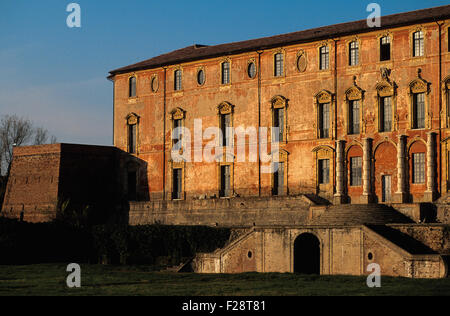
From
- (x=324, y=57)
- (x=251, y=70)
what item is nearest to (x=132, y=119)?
(x=251, y=70)

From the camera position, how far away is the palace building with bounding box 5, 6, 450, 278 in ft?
130

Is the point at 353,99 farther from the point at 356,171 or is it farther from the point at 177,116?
the point at 177,116

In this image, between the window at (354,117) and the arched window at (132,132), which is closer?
the window at (354,117)

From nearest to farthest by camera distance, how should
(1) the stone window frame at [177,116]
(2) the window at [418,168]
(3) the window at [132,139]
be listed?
(2) the window at [418,168] < (1) the stone window frame at [177,116] < (3) the window at [132,139]

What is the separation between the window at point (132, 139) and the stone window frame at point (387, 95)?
16.9m

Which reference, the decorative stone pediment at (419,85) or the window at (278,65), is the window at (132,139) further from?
the decorative stone pediment at (419,85)

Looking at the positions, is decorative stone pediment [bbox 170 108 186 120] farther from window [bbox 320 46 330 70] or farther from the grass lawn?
the grass lawn

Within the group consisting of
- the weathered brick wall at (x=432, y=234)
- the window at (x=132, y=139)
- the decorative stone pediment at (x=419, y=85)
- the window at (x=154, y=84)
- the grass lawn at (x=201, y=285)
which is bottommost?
the grass lawn at (x=201, y=285)

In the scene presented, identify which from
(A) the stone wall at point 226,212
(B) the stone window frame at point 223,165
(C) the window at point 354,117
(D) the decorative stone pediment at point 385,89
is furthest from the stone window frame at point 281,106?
(D) the decorative stone pediment at point 385,89

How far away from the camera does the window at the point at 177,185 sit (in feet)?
A: 174

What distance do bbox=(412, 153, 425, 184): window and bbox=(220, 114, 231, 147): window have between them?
1149 centimetres

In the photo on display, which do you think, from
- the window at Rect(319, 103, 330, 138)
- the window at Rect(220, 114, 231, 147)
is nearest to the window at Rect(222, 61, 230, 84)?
the window at Rect(220, 114, 231, 147)

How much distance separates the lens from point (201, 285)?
32.5 m

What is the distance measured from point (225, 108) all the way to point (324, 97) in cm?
651
